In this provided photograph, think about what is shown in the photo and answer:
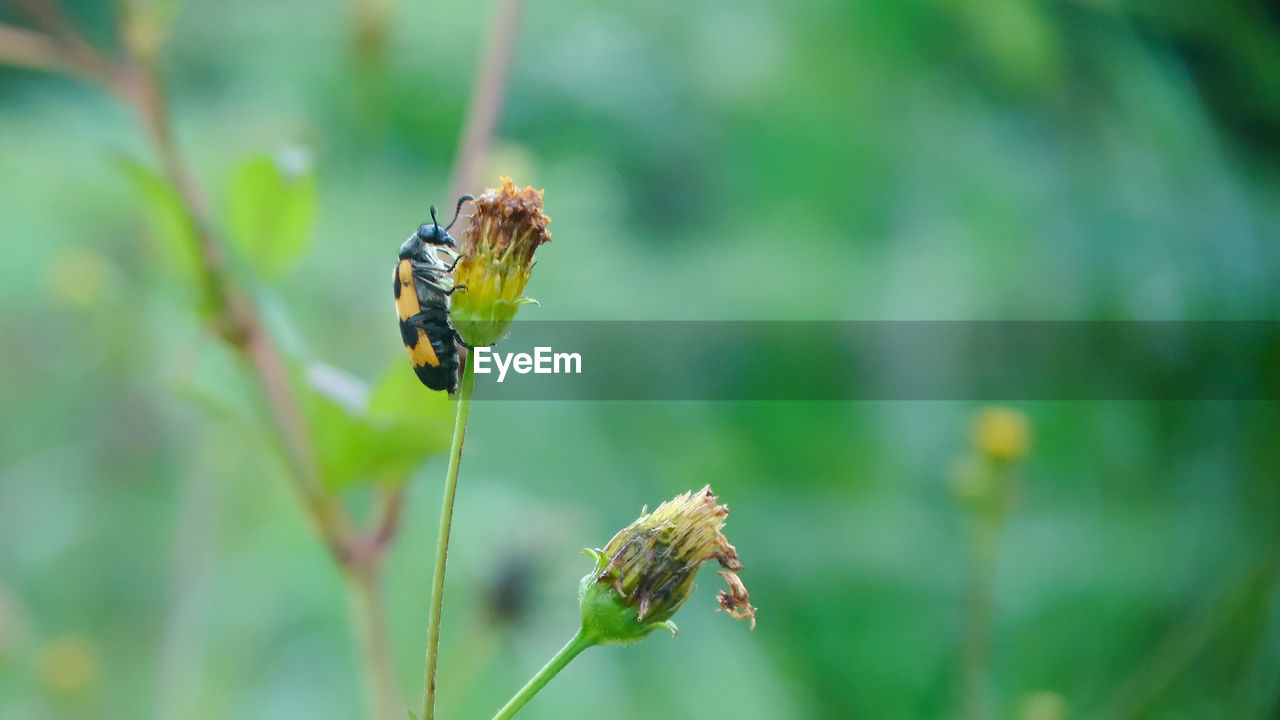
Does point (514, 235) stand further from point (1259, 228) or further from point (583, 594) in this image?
point (1259, 228)

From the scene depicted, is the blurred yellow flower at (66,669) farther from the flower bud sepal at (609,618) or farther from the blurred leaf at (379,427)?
the flower bud sepal at (609,618)

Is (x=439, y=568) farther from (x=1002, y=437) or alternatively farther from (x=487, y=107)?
(x=1002, y=437)

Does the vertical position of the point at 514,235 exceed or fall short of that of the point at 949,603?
it exceeds it

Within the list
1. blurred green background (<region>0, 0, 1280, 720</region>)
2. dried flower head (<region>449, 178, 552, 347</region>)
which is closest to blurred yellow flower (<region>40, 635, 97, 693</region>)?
blurred green background (<region>0, 0, 1280, 720</region>)

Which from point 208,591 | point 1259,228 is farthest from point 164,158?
point 1259,228

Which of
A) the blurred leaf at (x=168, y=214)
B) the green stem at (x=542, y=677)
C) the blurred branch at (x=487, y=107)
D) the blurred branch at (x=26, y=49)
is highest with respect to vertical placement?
the blurred branch at (x=26, y=49)

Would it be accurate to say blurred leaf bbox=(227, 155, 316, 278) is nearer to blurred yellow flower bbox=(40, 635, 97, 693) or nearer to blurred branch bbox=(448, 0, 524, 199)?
blurred branch bbox=(448, 0, 524, 199)

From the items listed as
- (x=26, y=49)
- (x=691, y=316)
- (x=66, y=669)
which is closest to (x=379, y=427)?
(x=26, y=49)

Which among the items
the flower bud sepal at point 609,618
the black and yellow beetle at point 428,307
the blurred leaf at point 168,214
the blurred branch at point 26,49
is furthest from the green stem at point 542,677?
the blurred branch at point 26,49
